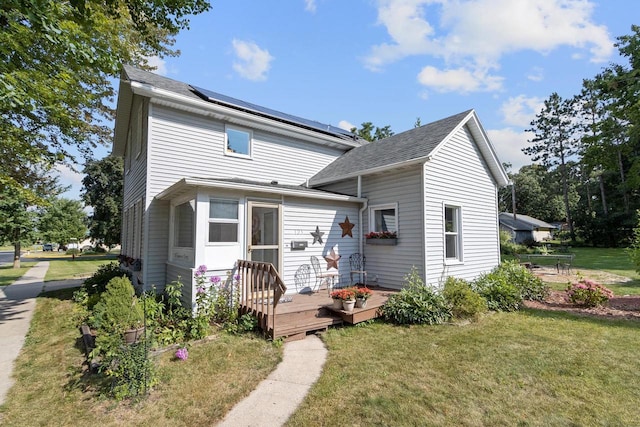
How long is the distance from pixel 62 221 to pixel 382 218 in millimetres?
29180

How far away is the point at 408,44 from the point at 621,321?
8.88m

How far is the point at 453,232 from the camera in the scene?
9.34 metres

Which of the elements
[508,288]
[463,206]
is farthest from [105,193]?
[508,288]

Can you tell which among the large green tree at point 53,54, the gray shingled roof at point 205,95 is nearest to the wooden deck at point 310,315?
the large green tree at point 53,54

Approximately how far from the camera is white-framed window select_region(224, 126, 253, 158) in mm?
9633

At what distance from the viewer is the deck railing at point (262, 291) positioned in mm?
5531

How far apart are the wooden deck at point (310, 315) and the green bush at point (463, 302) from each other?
1501 mm

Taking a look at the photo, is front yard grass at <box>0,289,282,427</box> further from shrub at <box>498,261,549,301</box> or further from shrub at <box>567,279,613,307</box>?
shrub at <box>567,279,613,307</box>

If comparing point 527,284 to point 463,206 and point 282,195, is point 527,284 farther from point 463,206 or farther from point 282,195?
point 282,195

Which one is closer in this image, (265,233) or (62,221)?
(265,233)

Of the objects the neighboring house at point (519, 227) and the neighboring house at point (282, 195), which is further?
the neighboring house at point (519, 227)

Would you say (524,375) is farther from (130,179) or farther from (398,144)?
(130,179)

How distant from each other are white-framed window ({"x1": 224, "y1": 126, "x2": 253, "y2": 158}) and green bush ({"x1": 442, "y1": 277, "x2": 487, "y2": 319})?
7.13m

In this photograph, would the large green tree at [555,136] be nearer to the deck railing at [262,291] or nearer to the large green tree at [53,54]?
the deck railing at [262,291]
